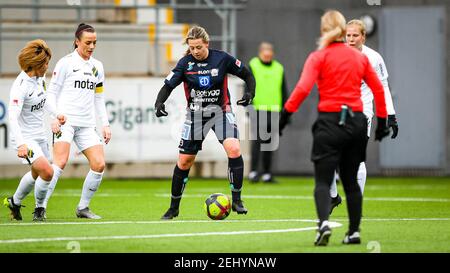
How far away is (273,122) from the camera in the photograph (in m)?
20.3

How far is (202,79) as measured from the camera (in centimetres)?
1191

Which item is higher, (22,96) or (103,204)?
(22,96)

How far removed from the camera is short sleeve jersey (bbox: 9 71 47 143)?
1160cm

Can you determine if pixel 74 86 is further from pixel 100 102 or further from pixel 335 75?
pixel 335 75

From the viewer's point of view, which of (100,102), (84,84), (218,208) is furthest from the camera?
(100,102)

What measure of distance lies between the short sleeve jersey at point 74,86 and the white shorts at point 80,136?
0.19ft

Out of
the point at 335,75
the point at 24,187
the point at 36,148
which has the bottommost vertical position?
the point at 24,187

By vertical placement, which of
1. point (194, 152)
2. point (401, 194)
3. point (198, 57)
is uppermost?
point (198, 57)

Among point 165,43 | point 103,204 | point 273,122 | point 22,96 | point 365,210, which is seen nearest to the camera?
point 22,96

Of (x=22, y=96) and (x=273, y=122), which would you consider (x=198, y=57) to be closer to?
(x=22, y=96)

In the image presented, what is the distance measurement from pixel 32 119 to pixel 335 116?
403 cm

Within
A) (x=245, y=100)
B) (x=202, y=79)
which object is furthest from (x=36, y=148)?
(x=245, y=100)
